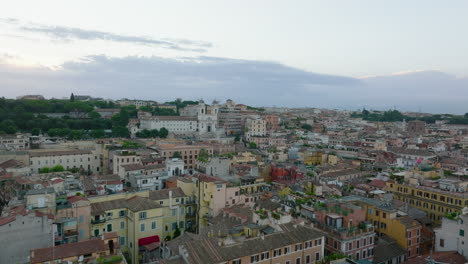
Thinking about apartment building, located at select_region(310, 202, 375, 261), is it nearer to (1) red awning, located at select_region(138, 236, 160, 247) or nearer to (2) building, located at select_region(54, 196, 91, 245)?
(1) red awning, located at select_region(138, 236, 160, 247)

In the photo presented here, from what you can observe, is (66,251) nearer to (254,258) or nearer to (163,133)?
(254,258)

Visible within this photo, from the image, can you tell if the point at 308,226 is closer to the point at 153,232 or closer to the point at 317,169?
the point at 153,232

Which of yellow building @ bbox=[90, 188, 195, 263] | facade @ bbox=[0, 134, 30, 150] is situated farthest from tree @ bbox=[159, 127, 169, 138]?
yellow building @ bbox=[90, 188, 195, 263]

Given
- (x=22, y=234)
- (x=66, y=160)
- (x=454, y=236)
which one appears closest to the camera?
(x=22, y=234)

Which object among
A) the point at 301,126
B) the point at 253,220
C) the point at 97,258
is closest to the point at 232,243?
the point at 253,220

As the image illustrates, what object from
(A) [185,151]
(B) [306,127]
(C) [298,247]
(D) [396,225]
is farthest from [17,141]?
(B) [306,127]

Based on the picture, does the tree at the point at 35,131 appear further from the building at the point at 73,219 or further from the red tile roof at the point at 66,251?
the red tile roof at the point at 66,251

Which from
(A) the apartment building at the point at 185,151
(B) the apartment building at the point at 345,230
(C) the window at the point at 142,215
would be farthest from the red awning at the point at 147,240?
(A) the apartment building at the point at 185,151
